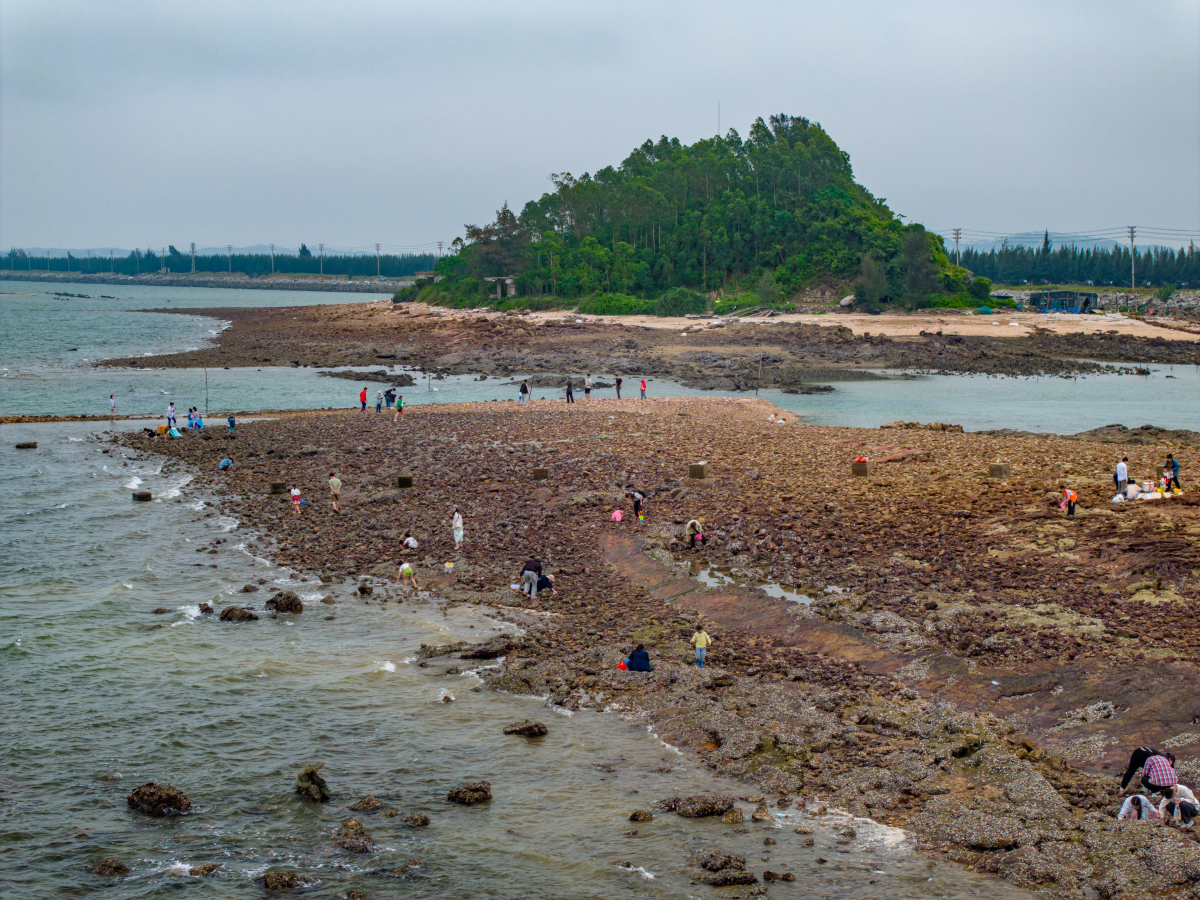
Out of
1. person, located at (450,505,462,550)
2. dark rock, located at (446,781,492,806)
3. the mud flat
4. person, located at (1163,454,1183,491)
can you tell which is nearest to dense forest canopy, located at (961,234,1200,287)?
the mud flat

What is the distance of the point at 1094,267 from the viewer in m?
154

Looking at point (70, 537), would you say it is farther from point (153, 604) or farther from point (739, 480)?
point (739, 480)

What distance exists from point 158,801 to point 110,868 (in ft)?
4.82

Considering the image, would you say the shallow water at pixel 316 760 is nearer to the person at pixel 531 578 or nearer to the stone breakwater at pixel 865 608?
the stone breakwater at pixel 865 608

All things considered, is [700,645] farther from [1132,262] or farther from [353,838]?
[1132,262]

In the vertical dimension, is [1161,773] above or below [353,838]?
above

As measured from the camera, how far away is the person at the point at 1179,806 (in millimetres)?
11336

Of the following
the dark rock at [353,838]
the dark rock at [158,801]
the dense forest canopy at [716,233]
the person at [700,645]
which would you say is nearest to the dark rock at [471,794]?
the dark rock at [353,838]

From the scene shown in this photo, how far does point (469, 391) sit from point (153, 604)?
125ft

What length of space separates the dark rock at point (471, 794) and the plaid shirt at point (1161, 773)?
885 cm

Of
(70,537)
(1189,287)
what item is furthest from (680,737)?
(1189,287)

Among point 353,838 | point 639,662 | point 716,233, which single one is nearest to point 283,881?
point 353,838

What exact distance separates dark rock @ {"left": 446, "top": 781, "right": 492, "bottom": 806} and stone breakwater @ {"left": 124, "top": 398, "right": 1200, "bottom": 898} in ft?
9.60

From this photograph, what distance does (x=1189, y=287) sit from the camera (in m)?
138
